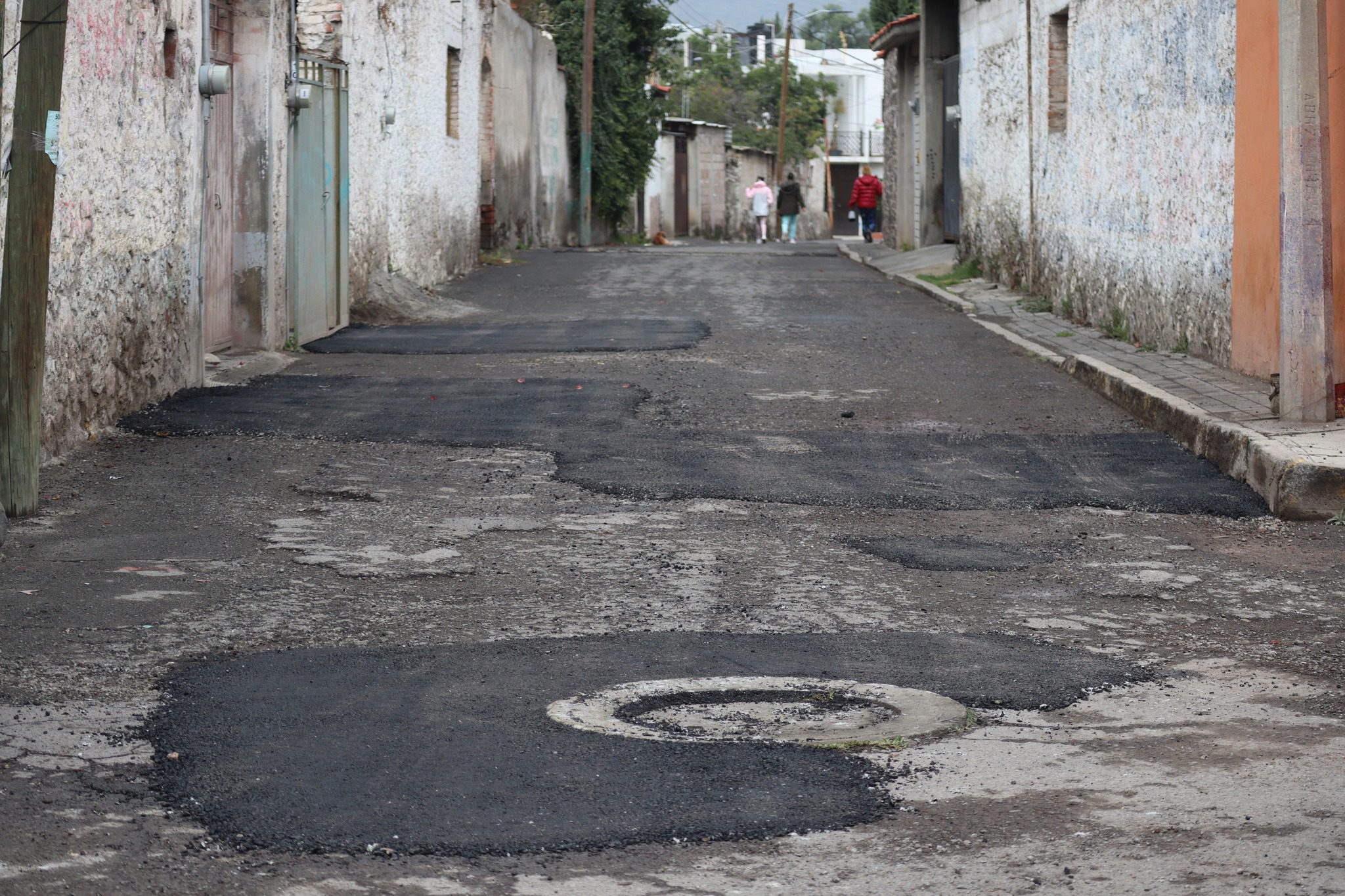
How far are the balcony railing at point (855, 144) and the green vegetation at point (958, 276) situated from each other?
52.8 metres

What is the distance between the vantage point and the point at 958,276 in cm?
2036

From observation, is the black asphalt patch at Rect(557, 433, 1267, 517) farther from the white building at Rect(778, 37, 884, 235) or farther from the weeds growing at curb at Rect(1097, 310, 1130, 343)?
the white building at Rect(778, 37, 884, 235)

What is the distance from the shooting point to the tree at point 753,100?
65.6m

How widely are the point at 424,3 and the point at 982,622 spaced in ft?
48.8

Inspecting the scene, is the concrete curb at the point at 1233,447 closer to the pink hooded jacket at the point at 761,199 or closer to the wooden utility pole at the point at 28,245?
the wooden utility pole at the point at 28,245

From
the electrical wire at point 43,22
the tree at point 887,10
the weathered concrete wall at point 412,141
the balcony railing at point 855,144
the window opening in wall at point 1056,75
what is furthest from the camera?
the balcony railing at point 855,144

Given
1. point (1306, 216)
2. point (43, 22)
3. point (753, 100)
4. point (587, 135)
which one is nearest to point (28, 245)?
point (43, 22)

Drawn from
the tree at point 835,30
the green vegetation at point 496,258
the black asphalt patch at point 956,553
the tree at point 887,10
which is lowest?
the black asphalt patch at point 956,553

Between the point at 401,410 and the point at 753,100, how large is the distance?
201ft

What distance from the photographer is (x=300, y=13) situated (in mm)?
14828

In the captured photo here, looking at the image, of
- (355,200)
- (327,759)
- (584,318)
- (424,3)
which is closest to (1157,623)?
(327,759)

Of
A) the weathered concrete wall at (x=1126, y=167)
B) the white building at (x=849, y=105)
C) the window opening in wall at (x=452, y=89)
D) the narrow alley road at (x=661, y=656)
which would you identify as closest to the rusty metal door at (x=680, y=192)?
the white building at (x=849, y=105)

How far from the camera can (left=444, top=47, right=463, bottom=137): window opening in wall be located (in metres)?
21.4

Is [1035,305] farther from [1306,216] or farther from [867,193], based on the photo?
[867,193]
